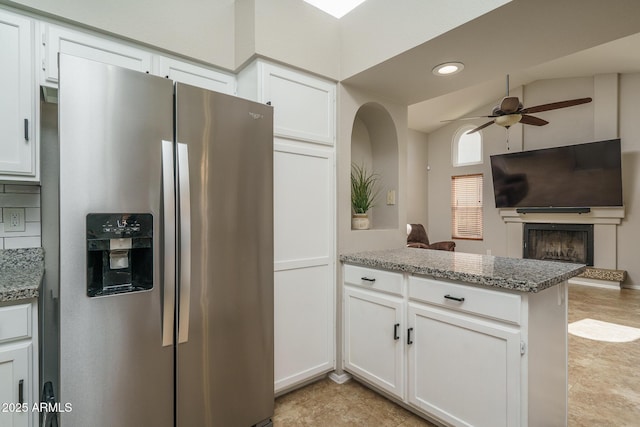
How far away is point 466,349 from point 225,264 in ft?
4.19

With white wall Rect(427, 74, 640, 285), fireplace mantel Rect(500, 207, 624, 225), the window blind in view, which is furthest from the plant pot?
the window blind

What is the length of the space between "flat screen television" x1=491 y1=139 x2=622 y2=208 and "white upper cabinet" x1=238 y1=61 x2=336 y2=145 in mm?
5077

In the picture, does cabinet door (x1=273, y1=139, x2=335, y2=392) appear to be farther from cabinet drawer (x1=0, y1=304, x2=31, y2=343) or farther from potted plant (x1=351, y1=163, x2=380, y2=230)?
cabinet drawer (x1=0, y1=304, x2=31, y2=343)

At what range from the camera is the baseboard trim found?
227 centimetres

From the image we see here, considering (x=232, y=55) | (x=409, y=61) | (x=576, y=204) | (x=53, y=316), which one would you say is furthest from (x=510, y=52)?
(x=576, y=204)

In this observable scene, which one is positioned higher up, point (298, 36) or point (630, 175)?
point (298, 36)

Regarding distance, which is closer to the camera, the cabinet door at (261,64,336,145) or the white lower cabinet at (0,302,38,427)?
the white lower cabinet at (0,302,38,427)

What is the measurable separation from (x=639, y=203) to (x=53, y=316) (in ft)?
23.6

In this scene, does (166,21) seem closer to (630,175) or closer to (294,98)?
(294,98)

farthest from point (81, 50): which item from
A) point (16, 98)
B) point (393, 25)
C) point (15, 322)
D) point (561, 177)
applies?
point (561, 177)

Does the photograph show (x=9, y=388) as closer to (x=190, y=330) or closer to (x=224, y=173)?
(x=190, y=330)

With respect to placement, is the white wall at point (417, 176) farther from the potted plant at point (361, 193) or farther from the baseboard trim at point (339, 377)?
the baseboard trim at point (339, 377)

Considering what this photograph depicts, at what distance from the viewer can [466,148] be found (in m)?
7.02

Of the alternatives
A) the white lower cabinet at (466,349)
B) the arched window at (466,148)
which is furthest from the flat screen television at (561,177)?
the white lower cabinet at (466,349)
